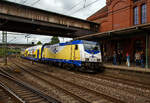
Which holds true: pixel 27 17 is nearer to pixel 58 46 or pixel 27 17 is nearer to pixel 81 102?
pixel 58 46

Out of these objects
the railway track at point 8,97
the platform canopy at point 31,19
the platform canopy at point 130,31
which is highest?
the platform canopy at point 31,19

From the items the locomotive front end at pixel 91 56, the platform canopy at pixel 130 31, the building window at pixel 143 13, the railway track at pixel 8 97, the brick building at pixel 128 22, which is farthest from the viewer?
the building window at pixel 143 13

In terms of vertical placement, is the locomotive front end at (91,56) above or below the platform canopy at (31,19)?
below

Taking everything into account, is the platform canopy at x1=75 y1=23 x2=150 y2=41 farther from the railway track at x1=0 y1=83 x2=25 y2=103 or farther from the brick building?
the railway track at x1=0 y1=83 x2=25 y2=103

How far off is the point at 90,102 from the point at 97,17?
74.6 ft

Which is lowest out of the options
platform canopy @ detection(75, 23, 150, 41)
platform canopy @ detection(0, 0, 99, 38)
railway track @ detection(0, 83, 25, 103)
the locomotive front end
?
railway track @ detection(0, 83, 25, 103)

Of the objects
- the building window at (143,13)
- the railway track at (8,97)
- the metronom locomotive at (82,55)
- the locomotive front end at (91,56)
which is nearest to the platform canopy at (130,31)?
the metronom locomotive at (82,55)

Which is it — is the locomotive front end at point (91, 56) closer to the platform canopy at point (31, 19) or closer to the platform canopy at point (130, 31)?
the platform canopy at point (130, 31)

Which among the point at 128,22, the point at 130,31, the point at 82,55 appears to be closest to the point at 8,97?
the point at 82,55

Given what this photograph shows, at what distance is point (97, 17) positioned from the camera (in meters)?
25.6

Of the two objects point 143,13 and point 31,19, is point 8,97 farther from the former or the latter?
point 143,13

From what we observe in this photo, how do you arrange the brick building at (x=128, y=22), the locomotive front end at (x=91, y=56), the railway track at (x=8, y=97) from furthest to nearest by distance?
the brick building at (x=128, y=22), the locomotive front end at (x=91, y=56), the railway track at (x=8, y=97)

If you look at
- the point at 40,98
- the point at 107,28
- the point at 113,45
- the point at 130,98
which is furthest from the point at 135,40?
the point at 40,98

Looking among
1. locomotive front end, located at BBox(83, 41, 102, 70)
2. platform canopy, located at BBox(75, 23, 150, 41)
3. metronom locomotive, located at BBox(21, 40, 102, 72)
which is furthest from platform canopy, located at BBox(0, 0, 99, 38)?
locomotive front end, located at BBox(83, 41, 102, 70)
